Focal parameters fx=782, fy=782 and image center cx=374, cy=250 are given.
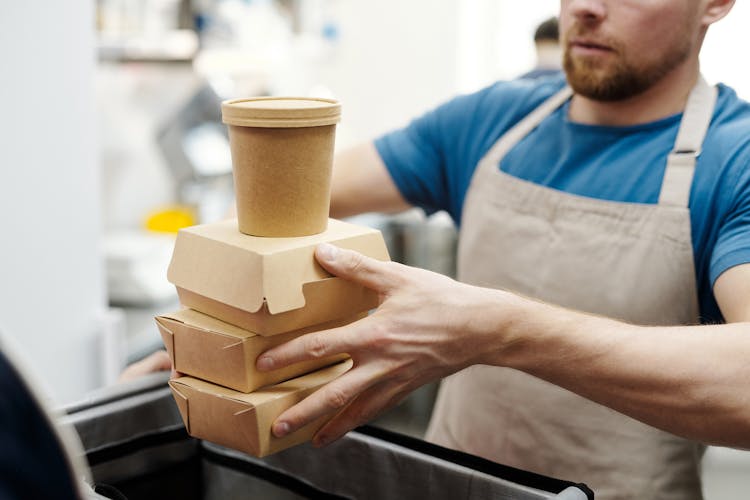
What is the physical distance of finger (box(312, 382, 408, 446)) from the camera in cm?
91

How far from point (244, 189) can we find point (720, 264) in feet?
2.13

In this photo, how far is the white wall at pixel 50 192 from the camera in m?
1.65

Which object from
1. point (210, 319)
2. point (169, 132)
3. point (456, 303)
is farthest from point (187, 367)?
point (169, 132)

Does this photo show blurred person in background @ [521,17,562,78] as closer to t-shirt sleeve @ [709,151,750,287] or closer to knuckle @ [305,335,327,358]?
t-shirt sleeve @ [709,151,750,287]

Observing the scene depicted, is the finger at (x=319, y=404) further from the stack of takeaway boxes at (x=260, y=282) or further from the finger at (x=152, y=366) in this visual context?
the finger at (x=152, y=366)

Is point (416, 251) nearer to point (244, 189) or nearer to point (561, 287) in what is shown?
point (561, 287)

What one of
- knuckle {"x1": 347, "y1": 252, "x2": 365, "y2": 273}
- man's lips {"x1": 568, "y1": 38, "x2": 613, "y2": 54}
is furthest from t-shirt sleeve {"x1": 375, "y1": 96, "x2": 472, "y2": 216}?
knuckle {"x1": 347, "y1": 252, "x2": 365, "y2": 273}

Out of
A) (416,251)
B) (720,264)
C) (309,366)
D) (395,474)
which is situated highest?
(720,264)

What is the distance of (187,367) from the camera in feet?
3.02

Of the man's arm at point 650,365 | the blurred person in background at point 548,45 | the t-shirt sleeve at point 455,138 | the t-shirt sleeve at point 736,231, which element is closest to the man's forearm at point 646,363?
the man's arm at point 650,365

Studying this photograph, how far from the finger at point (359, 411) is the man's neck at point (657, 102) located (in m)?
0.68

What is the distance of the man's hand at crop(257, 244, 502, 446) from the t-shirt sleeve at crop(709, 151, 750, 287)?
0.35 metres

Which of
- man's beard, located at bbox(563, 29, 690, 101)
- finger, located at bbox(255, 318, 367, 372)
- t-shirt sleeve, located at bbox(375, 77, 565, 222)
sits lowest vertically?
finger, located at bbox(255, 318, 367, 372)

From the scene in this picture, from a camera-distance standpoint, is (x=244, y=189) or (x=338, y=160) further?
(x=338, y=160)
